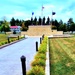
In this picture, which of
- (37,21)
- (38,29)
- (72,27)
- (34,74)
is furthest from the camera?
(37,21)

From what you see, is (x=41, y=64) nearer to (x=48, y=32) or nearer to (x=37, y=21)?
(x=48, y=32)

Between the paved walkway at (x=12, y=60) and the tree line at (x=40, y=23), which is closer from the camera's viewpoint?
the paved walkway at (x=12, y=60)

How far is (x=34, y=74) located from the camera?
274 inches

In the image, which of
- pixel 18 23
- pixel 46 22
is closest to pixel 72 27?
pixel 46 22

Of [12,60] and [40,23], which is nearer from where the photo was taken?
[12,60]

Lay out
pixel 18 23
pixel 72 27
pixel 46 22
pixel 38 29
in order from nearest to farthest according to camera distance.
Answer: pixel 38 29
pixel 72 27
pixel 46 22
pixel 18 23

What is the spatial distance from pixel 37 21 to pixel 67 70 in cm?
10223

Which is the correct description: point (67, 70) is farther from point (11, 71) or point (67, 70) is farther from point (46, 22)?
point (46, 22)

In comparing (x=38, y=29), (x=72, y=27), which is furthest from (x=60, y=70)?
(x=72, y=27)

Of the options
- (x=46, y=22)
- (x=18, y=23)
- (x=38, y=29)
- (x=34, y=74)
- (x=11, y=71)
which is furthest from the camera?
(x=18, y=23)

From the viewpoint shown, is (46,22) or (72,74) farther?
(46,22)

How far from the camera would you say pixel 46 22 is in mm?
118750

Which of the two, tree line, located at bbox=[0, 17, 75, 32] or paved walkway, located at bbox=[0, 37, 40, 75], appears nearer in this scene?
paved walkway, located at bbox=[0, 37, 40, 75]

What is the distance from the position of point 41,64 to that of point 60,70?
3.29ft
